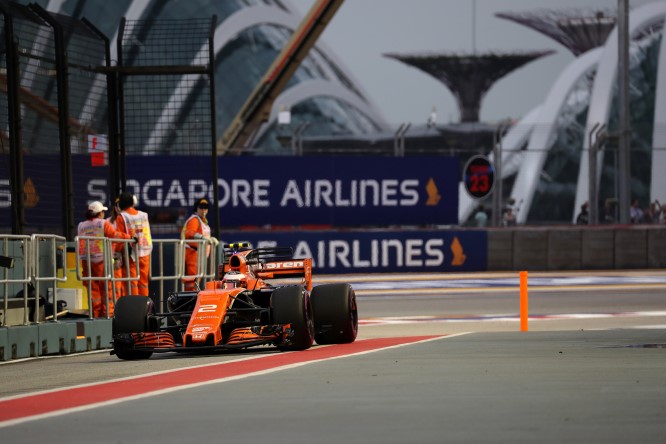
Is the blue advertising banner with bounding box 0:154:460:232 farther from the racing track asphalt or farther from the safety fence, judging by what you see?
the racing track asphalt

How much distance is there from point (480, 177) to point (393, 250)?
2796 millimetres

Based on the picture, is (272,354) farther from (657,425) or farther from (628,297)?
(628,297)

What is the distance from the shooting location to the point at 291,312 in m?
12.8

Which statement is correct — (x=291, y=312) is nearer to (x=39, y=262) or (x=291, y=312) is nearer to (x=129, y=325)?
(x=129, y=325)

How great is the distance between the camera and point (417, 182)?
1276 inches

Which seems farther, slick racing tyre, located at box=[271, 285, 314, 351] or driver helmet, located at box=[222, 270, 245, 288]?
driver helmet, located at box=[222, 270, 245, 288]

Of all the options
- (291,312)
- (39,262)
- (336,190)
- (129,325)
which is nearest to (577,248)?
(336,190)

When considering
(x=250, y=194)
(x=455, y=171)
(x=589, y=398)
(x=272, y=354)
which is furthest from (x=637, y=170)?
(x=589, y=398)

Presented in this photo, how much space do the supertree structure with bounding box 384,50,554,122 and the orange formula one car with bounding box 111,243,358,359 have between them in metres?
77.7

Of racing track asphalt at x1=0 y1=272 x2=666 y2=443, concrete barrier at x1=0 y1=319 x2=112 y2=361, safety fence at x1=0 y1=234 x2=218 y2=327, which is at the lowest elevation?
concrete barrier at x1=0 y1=319 x2=112 y2=361

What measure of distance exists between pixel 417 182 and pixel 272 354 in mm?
20074

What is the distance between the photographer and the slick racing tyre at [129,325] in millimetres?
12820

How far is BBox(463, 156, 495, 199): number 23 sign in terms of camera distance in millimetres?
32562

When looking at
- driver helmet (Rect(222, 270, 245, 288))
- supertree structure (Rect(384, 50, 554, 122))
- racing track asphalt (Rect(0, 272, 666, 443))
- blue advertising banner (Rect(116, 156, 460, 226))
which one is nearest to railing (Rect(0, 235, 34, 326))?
racing track asphalt (Rect(0, 272, 666, 443))
